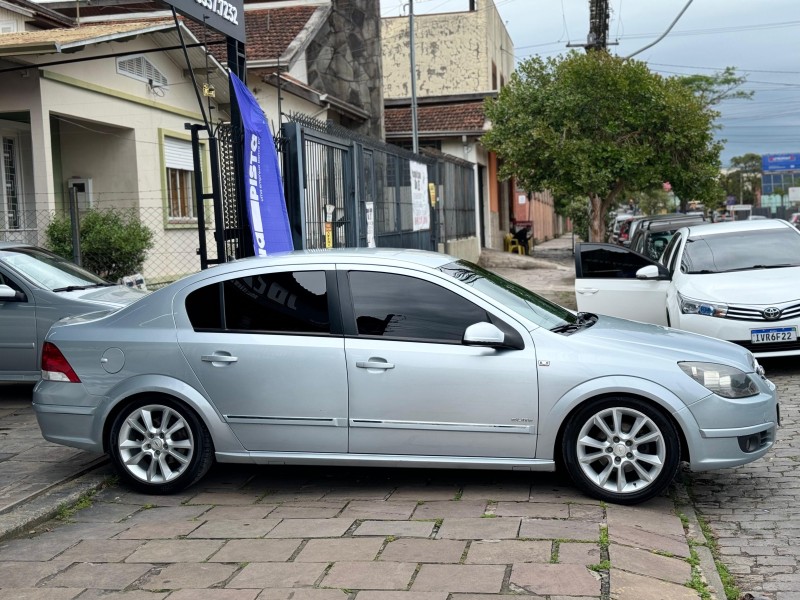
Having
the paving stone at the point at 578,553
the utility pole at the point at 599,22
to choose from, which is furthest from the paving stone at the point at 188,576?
the utility pole at the point at 599,22

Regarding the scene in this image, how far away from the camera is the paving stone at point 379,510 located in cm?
576

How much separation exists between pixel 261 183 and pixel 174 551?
241 inches

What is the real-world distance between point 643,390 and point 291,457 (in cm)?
219

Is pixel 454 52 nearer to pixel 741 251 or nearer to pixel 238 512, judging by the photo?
pixel 741 251

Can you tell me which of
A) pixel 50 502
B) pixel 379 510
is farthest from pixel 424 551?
pixel 50 502

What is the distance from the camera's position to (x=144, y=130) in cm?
1698

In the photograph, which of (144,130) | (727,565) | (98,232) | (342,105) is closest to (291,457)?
(727,565)

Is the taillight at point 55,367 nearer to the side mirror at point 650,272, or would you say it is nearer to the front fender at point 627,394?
the front fender at point 627,394

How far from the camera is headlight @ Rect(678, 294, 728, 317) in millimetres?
10102

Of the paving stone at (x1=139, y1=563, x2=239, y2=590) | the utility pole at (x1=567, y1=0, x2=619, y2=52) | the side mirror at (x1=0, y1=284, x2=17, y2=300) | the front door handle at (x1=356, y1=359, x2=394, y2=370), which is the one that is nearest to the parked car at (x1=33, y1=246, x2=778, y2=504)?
the front door handle at (x1=356, y1=359, x2=394, y2=370)

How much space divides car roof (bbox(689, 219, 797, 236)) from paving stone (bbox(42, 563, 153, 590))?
895 centimetres

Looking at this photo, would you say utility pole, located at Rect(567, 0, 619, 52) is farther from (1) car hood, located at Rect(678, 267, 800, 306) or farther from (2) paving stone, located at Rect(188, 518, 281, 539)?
(2) paving stone, located at Rect(188, 518, 281, 539)

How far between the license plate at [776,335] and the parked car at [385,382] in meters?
3.75

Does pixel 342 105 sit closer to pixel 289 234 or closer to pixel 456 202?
pixel 456 202
